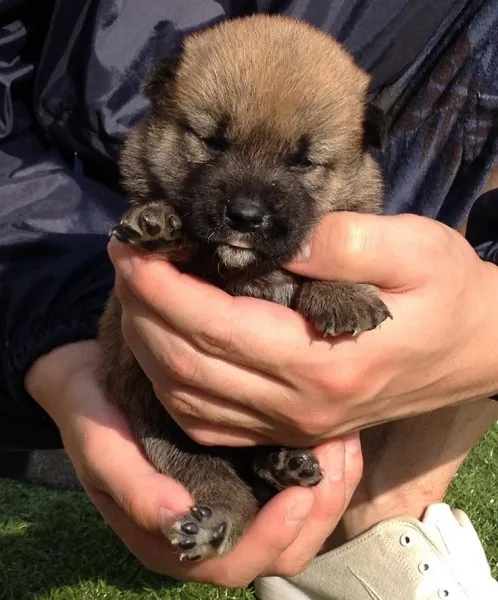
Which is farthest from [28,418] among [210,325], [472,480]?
[472,480]

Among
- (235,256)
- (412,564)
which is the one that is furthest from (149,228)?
(412,564)

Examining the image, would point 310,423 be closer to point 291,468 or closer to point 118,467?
point 291,468

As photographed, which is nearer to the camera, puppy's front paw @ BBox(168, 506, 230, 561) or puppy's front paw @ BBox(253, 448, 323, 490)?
puppy's front paw @ BBox(168, 506, 230, 561)

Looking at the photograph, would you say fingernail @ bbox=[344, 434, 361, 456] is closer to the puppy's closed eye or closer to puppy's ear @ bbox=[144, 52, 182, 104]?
the puppy's closed eye

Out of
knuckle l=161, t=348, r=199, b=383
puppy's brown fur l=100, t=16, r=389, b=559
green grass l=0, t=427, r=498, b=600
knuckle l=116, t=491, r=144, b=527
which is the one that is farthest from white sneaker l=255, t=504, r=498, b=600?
knuckle l=161, t=348, r=199, b=383

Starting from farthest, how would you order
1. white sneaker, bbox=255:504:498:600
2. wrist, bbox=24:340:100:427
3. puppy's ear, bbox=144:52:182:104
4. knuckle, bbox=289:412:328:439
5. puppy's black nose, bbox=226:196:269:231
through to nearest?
white sneaker, bbox=255:504:498:600 → wrist, bbox=24:340:100:427 → puppy's ear, bbox=144:52:182:104 → knuckle, bbox=289:412:328:439 → puppy's black nose, bbox=226:196:269:231

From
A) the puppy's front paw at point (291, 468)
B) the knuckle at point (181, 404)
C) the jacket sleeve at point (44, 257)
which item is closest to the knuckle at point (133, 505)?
the knuckle at point (181, 404)

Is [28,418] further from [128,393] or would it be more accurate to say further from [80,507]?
[80,507]
